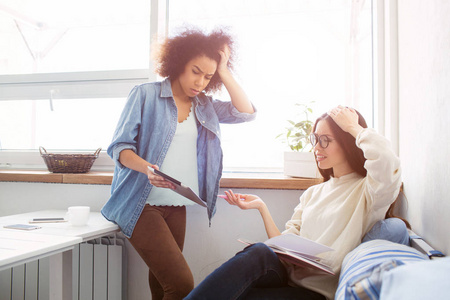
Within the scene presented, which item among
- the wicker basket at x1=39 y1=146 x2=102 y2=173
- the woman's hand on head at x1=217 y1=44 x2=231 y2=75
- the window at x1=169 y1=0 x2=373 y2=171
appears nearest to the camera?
the woman's hand on head at x1=217 y1=44 x2=231 y2=75

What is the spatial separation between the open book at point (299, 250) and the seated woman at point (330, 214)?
36 mm

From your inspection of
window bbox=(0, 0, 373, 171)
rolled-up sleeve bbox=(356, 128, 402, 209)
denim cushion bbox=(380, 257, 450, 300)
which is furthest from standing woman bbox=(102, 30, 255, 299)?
denim cushion bbox=(380, 257, 450, 300)

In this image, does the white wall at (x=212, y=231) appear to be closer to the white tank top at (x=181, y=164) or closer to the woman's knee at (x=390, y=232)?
the white tank top at (x=181, y=164)

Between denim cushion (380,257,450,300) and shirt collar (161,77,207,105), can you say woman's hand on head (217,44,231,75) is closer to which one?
shirt collar (161,77,207,105)

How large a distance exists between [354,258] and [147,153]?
0.91m

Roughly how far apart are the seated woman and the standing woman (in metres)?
0.30

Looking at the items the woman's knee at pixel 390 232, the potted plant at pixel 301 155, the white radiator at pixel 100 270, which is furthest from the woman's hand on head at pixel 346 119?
the white radiator at pixel 100 270

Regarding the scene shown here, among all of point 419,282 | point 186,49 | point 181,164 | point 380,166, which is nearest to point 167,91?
point 186,49

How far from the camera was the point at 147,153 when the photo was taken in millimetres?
1528

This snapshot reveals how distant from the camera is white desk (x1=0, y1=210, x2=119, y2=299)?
3.52 ft

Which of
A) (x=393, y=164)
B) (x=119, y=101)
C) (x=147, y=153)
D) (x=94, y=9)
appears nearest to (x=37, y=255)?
(x=147, y=153)

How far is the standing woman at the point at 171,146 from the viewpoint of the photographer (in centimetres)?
144

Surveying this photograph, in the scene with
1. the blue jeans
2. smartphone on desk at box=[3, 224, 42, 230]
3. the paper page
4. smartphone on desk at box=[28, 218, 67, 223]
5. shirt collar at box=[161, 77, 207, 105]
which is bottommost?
the blue jeans

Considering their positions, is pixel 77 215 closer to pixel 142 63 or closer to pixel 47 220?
pixel 47 220
